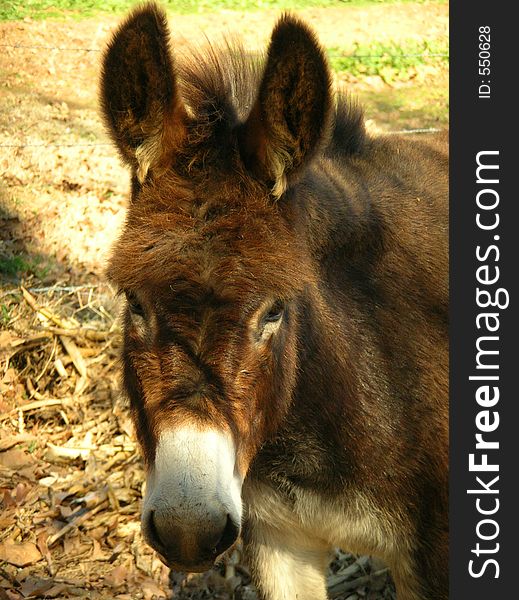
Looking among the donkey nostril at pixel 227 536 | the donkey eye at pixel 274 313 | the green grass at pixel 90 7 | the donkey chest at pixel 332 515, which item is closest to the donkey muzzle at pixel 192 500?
the donkey nostril at pixel 227 536

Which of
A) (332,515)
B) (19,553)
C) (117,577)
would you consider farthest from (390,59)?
(332,515)

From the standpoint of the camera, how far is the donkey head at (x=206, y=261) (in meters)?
2.97

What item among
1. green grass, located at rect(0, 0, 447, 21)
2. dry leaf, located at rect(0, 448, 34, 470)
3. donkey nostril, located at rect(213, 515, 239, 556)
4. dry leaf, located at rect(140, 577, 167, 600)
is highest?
green grass, located at rect(0, 0, 447, 21)

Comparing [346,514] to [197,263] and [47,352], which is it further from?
[47,352]

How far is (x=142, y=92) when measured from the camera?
3.55 meters

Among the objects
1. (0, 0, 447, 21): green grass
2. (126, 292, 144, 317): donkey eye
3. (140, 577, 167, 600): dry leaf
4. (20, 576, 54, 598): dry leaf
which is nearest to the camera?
(126, 292, 144, 317): donkey eye

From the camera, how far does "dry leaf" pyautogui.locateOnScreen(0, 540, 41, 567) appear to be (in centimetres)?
550

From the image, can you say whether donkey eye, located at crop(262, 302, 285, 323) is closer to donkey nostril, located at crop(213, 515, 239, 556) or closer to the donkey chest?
donkey nostril, located at crop(213, 515, 239, 556)

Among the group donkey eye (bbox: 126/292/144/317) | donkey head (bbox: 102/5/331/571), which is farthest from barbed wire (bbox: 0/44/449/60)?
donkey eye (bbox: 126/292/144/317)

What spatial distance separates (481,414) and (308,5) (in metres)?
9.24

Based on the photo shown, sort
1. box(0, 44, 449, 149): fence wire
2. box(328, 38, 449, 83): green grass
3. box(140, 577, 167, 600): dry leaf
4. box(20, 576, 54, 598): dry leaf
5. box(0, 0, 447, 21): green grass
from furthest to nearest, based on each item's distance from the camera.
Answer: box(328, 38, 449, 83): green grass → box(0, 0, 447, 21): green grass → box(0, 44, 449, 149): fence wire → box(140, 577, 167, 600): dry leaf → box(20, 576, 54, 598): dry leaf

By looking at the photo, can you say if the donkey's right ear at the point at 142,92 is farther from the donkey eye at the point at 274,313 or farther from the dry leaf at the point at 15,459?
the dry leaf at the point at 15,459

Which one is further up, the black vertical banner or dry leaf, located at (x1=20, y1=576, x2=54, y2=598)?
the black vertical banner

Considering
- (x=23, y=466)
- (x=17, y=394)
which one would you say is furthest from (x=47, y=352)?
(x=23, y=466)
